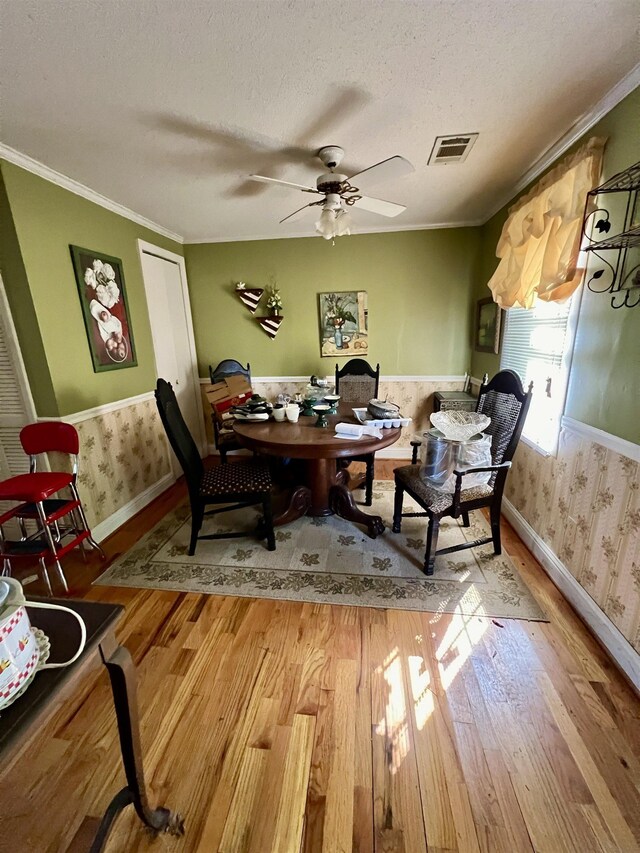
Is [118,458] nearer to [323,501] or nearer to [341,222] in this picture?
[323,501]

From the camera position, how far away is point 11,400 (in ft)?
7.20

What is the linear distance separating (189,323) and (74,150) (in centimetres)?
196

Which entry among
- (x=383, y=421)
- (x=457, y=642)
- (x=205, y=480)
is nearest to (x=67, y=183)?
(x=205, y=480)

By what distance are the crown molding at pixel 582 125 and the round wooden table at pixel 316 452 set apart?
1821mm

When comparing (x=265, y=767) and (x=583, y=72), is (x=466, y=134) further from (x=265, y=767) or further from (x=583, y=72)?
(x=265, y=767)

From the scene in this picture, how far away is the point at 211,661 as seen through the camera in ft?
5.04

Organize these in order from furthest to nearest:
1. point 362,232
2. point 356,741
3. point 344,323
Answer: point 344,323
point 362,232
point 356,741

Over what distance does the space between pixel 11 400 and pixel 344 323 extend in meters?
2.90

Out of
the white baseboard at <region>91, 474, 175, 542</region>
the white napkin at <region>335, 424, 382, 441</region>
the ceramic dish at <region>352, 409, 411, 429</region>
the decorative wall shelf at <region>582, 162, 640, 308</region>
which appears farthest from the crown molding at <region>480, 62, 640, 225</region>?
the white baseboard at <region>91, 474, 175, 542</region>

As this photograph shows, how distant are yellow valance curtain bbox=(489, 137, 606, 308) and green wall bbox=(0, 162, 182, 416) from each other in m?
2.94

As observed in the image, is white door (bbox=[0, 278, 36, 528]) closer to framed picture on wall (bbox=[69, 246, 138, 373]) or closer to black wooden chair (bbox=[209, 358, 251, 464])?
framed picture on wall (bbox=[69, 246, 138, 373])

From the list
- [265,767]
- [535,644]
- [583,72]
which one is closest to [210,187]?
[583,72]

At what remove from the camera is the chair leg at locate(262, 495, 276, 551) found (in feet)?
7.13

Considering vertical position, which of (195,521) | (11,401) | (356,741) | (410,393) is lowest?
(356,741)
